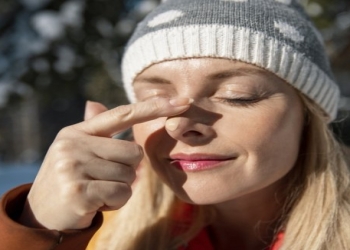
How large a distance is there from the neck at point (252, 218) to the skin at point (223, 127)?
153mm

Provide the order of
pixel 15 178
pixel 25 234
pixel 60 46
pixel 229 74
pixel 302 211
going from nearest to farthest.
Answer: pixel 25 234 → pixel 229 74 → pixel 302 211 → pixel 15 178 → pixel 60 46

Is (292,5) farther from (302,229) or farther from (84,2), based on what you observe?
(84,2)

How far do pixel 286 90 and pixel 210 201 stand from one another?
351 mm

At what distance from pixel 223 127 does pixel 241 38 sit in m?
0.24

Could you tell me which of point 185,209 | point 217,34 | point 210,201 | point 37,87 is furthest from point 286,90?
point 37,87

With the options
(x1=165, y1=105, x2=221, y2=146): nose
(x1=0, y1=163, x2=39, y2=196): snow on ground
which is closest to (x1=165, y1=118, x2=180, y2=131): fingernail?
(x1=165, y1=105, x2=221, y2=146): nose

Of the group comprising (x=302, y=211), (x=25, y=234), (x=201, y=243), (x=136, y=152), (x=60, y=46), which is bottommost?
(x=60, y=46)

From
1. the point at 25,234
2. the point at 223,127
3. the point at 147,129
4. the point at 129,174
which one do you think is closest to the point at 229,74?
the point at 223,127

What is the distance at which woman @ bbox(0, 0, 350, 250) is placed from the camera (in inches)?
44.9

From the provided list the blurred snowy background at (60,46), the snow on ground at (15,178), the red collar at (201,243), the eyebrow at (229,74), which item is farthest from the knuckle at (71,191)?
the blurred snowy background at (60,46)

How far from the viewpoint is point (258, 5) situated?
4.59ft

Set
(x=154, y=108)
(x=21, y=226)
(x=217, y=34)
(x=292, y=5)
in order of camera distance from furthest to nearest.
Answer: (x=292, y=5), (x=217, y=34), (x=154, y=108), (x=21, y=226)

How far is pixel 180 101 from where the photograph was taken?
4.03 ft

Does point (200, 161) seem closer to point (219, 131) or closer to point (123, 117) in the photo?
point (219, 131)
